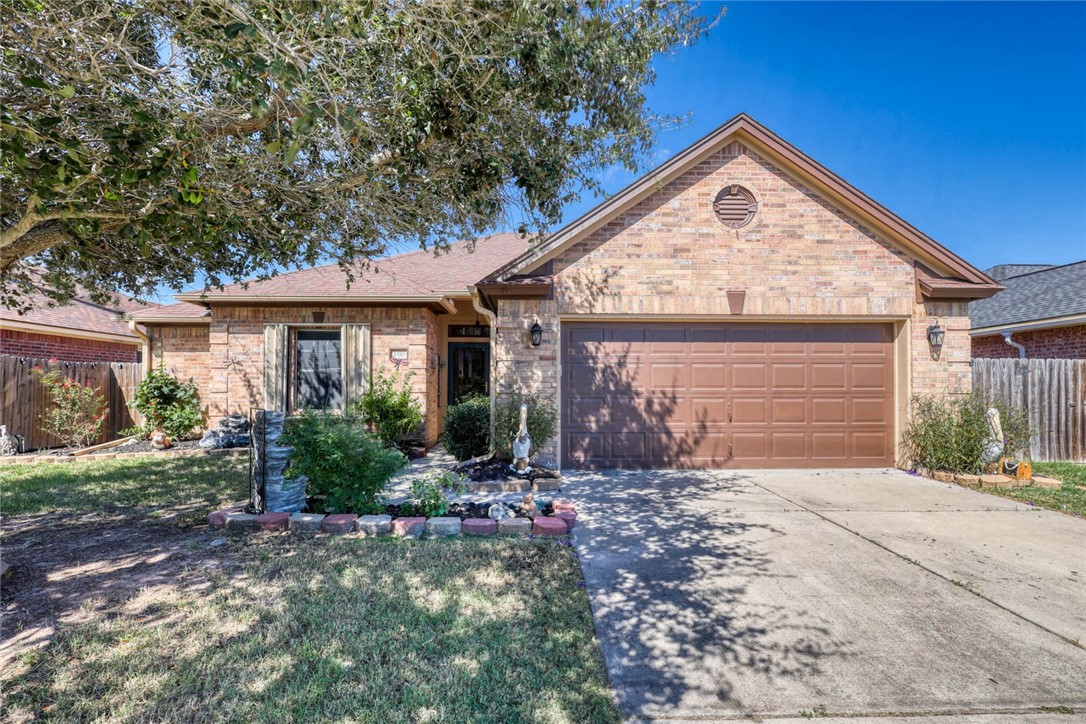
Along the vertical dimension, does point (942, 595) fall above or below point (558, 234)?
below

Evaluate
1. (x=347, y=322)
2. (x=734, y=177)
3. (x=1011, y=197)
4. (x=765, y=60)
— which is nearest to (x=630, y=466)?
(x=734, y=177)

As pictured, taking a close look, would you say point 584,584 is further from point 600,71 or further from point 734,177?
point 734,177

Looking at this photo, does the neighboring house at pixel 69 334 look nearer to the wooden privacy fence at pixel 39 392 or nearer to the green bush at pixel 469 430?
the wooden privacy fence at pixel 39 392

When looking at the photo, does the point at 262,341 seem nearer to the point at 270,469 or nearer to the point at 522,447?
the point at 270,469

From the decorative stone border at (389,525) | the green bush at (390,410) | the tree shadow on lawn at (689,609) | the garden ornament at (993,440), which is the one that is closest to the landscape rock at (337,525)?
the decorative stone border at (389,525)

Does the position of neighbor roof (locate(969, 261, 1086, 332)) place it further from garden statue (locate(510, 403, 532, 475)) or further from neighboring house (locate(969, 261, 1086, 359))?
garden statue (locate(510, 403, 532, 475))

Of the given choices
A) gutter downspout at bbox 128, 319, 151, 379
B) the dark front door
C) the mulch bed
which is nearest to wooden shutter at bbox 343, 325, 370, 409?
the dark front door

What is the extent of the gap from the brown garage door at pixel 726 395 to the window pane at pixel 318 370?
5.23 metres

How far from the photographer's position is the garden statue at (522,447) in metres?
6.83

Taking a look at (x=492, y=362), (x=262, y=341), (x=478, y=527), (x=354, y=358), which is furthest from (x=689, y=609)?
(x=262, y=341)

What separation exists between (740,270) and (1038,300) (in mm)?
9833

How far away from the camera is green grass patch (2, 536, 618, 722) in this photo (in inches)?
88.0

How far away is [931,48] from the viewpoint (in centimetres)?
782

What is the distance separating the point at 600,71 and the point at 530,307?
3822mm
